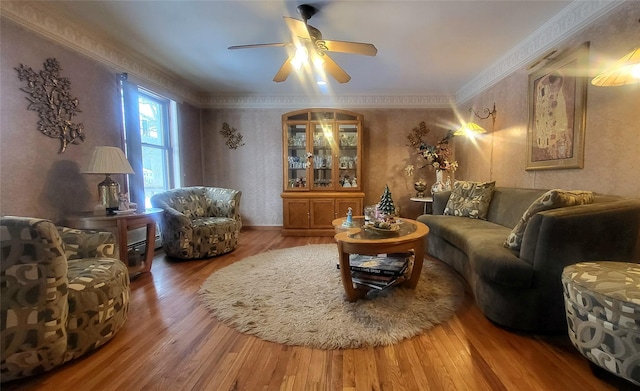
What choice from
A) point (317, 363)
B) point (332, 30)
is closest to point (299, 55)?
point (332, 30)

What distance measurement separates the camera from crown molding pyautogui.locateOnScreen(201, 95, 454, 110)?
15.8 ft

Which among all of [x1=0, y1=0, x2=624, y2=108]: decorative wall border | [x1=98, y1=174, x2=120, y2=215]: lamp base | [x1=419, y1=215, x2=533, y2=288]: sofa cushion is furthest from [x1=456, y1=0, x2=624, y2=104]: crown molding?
[x1=98, y1=174, x2=120, y2=215]: lamp base

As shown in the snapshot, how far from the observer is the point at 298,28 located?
6.65 feet

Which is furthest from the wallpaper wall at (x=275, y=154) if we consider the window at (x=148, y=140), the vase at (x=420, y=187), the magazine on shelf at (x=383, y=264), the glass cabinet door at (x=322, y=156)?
the magazine on shelf at (x=383, y=264)

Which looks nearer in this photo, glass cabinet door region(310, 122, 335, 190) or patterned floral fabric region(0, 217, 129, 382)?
patterned floral fabric region(0, 217, 129, 382)

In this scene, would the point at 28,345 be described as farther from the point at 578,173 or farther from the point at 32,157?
the point at 578,173

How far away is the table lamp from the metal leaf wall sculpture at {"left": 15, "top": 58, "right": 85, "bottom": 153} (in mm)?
262

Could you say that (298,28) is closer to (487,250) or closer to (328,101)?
(487,250)

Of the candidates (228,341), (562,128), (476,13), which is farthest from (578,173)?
(228,341)

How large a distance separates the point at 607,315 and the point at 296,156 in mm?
4053

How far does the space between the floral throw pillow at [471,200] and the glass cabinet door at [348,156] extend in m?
1.58

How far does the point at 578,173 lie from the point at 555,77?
36.2 inches

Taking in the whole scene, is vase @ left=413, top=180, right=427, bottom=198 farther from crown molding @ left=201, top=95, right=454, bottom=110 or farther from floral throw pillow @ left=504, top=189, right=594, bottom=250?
floral throw pillow @ left=504, top=189, right=594, bottom=250

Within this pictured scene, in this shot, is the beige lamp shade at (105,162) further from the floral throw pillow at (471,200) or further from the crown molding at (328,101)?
the floral throw pillow at (471,200)
